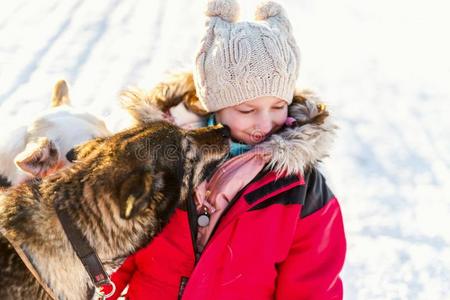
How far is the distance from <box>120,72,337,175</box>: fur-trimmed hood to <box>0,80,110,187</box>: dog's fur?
52cm

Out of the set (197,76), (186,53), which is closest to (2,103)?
(186,53)

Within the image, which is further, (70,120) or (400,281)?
(400,281)

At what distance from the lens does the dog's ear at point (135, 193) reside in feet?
7.86

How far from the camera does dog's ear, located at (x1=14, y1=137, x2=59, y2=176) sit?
3.04 meters

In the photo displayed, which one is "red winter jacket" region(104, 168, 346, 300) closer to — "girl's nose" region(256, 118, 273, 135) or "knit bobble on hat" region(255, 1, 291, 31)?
"girl's nose" region(256, 118, 273, 135)

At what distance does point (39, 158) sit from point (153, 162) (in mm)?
787

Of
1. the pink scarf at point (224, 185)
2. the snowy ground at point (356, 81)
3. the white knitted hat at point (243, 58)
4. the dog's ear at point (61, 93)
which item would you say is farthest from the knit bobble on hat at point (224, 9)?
the snowy ground at point (356, 81)

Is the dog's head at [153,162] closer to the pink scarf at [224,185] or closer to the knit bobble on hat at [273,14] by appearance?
the pink scarf at [224,185]

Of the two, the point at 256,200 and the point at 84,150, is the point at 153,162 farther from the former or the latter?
the point at 256,200

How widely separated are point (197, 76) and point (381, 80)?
13.6 feet

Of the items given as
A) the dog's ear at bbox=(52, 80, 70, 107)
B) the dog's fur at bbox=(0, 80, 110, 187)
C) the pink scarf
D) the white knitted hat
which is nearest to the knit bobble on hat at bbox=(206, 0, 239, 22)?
the white knitted hat

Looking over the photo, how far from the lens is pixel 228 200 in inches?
106

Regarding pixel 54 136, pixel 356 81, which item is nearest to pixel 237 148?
pixel 54 136

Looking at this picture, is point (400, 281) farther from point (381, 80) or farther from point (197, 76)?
point (381, 80)
